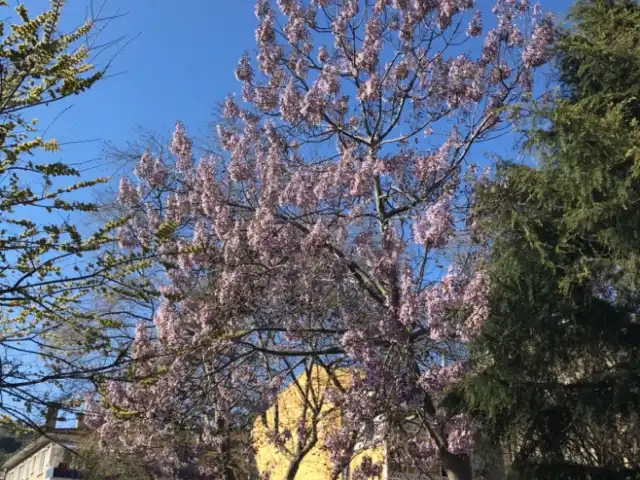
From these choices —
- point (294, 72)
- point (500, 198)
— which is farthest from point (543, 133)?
point (294, 72)

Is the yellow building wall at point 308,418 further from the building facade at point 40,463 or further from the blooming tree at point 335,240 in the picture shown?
the building facade at point 40,463

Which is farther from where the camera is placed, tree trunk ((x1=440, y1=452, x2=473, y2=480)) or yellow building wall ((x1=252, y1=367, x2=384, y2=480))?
yellow building wall ((x1=252, y1=367, x2=384, y2=480))

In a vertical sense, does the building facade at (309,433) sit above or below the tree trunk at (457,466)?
above

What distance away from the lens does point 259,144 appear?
10.7 meters

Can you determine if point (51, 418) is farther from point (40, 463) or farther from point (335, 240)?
point (40, 463)

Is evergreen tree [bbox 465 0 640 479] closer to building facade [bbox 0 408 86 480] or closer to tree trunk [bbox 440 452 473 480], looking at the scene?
tree trunk [bbox 440 452 473 480]

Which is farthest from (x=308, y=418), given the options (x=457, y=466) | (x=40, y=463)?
(x=40, y=463)

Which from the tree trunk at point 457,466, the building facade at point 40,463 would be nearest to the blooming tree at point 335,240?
the tree trunk at point 457,466

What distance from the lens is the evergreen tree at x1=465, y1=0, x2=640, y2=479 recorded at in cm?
719

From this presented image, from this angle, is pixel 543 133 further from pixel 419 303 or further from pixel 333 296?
pixel 333 296

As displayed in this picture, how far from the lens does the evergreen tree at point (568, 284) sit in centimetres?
719

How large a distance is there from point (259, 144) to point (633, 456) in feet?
23.2

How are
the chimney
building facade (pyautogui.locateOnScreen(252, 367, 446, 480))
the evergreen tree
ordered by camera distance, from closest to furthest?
the chimney < the evergreen tree < building facade (pyautogui.locateOnScreen(252, 367, 446, 480))

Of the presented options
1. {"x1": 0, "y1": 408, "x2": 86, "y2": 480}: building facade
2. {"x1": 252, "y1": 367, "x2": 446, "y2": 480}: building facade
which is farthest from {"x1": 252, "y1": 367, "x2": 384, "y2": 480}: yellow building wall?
{"x1": 0, "y1": 408, "x2": 86, "y2": 480}: building facade
